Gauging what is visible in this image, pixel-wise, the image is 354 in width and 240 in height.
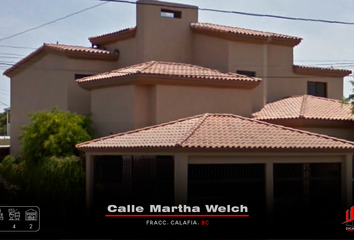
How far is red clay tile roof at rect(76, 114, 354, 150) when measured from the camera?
1928cm

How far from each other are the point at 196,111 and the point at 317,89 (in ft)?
35.3

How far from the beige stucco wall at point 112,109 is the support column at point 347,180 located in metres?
8.64

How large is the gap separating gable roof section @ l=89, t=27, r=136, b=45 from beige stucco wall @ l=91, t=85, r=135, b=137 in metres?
4.29

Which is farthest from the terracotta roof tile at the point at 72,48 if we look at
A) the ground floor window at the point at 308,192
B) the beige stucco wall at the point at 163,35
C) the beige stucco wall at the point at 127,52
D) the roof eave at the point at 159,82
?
the ground floor window at the point at 308,192

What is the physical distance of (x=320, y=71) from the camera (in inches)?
1310

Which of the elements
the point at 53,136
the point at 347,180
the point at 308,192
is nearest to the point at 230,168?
the point at 308,192

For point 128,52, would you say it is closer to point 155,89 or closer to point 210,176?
point 155,89

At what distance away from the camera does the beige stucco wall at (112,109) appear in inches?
995

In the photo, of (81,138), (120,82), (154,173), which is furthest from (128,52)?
(154,173)

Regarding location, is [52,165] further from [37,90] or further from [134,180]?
[37,90]

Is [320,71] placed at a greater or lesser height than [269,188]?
greater

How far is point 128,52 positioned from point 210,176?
488 inches

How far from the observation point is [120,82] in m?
25.5

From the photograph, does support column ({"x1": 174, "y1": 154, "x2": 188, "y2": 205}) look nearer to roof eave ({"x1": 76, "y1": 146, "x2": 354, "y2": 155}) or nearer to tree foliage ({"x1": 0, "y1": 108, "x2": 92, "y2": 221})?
roof eave ({"x1": 76, "y1": 146, "x2": 354, "y2": 155})
